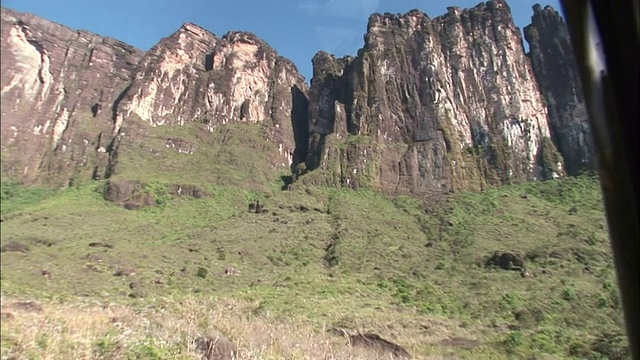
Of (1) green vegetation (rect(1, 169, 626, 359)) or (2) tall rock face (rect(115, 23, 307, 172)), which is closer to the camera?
(1) green vegetation (rect(1, 169, 626, 359))

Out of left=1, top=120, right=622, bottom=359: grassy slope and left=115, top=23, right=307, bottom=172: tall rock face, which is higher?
left=115, top=23, right=307, bottom=172: tall rock face

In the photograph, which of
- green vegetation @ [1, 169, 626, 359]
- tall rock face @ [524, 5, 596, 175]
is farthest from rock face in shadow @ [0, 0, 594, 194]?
green vegetation @ [1, 169, 626, 359]

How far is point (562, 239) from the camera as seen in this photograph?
3809cm

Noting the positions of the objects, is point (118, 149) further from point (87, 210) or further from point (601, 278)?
point (601, 278)

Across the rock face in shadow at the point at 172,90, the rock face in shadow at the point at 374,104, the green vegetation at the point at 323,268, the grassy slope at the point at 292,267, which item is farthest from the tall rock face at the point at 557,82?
the rock face in shadow at the point at 172,90

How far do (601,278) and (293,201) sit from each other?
30608 mm

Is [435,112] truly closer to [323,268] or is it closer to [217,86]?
[217,86]

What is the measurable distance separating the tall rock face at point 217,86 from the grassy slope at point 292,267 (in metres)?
4.24

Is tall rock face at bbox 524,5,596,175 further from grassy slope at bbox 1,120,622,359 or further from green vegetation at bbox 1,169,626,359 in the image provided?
grassy slope at bbox 1,120,622,359

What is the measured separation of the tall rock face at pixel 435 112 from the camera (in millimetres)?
61719

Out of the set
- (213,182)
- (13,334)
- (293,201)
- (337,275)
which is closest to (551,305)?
(337,275)

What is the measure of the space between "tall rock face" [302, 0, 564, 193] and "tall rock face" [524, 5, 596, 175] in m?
1.56

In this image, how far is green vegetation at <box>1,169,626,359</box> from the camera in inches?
252

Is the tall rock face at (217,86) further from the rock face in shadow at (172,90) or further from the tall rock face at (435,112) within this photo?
the tall rock face at (435,112)
